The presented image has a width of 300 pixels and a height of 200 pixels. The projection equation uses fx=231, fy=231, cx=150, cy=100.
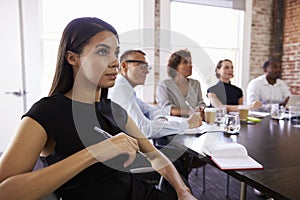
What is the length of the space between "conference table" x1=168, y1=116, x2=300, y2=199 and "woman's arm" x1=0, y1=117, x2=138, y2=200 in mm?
602

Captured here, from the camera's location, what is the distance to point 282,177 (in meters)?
0.90

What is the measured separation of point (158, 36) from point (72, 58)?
2.80 meters

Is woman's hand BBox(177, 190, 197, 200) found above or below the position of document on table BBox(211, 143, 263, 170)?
below

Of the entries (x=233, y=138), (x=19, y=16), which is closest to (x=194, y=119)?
(x=233, y=138)

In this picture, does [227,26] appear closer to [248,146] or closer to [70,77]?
[248,146]

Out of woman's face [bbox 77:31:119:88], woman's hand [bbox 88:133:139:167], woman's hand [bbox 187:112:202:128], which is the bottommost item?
woman's hand [bbox 187:112:202:128]

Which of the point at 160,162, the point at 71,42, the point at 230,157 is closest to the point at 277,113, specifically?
the point at 230,157

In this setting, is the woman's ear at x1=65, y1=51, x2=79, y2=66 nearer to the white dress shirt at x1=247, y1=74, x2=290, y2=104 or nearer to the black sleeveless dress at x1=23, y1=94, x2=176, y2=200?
the black sleeveless dress at x1=23, y1=94, x2=176, y2=200

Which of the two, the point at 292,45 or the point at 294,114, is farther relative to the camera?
the point at 292,45

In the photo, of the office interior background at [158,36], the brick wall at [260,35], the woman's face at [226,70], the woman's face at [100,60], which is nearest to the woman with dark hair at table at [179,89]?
the office interior background at [158,36]

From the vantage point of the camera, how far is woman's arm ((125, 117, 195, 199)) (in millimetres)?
1104

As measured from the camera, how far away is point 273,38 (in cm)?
452

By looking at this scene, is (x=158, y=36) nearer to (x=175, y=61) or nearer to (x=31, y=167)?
(x=175, y=61)

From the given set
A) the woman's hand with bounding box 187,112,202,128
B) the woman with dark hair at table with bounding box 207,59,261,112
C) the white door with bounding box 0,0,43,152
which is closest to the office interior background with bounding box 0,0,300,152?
the white door with bounding box 0,0,43,152
